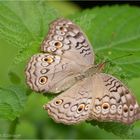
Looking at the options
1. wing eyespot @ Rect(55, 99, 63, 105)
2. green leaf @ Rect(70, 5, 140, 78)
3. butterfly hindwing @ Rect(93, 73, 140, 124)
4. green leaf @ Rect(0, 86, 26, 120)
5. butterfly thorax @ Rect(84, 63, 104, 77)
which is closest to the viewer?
green leaf @ Rect(0, 86, 26, 120)

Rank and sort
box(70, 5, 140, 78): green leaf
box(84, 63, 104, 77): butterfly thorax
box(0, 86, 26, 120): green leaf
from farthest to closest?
box(70, 5, 140, 78): green leaf
box(84, 63, 104, 77): butterfly thorax
box(0, 86, 26, 120): green leaf

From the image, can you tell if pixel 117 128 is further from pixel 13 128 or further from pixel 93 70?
pixel 13 128

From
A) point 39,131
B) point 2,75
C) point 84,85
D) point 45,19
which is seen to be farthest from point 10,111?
point 2,75

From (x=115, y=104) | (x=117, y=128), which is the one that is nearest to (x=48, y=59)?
(x=115, y=104)

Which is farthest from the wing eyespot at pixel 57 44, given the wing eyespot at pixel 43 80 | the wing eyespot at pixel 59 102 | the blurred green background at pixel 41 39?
the wing eyespot at pixel 59 102

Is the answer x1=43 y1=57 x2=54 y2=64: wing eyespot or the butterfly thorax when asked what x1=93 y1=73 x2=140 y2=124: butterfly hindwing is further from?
x1=43 y1=57 x2=54 y2=64: wing eyespot

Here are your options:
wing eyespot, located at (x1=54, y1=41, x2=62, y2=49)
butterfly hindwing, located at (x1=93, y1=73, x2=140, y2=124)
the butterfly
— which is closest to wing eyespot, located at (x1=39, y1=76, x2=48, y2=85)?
the butterfly
